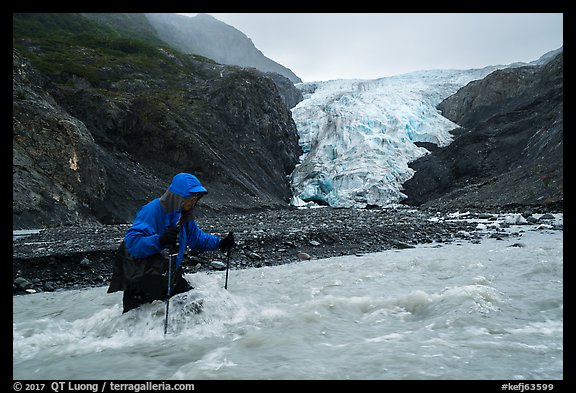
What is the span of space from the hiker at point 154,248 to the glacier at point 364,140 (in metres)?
36.1

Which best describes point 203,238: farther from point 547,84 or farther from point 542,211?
point 547,84

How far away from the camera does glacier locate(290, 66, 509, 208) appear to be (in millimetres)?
42812

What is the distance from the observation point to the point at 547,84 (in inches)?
1938

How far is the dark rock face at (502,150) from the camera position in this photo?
87.3ft

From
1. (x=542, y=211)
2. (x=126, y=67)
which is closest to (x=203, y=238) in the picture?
(x=542, y=211)

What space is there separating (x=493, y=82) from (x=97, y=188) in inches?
2231

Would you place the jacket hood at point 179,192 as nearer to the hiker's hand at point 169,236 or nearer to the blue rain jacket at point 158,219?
the blue rain jacket at point 158,219

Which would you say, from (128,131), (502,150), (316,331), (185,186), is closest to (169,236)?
(185,186)

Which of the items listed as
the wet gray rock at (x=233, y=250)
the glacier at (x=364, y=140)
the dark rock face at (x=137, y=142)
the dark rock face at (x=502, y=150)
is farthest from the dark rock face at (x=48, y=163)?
the glacier at (x=364, y=140)

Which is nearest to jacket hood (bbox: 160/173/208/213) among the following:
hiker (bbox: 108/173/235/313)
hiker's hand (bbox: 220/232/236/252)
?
hiker (bbox: 108/173/235/313)

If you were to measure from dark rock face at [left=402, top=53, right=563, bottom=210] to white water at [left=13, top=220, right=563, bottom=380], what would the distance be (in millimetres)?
17656

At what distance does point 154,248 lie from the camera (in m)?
4.74

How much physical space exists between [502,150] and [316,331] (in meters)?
44.1

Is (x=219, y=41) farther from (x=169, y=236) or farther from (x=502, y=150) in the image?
(x=169, y=236)
